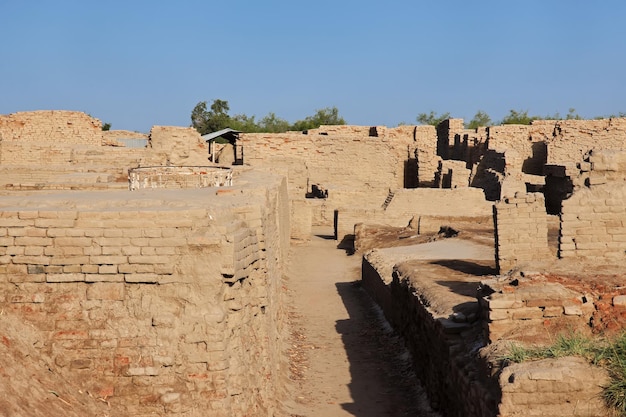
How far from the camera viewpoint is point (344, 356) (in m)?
10.8

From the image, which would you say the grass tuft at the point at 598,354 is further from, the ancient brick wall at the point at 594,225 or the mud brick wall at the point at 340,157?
the mud brick wall at the point at 340,157

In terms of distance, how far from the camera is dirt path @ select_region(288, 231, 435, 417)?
874 cm

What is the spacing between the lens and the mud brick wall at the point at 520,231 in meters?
10.8

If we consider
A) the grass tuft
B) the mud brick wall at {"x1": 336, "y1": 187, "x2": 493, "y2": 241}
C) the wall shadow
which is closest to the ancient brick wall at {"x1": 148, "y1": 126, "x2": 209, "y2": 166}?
the mud brick wall at {"x1": 336, "y1": 187, "x2": 493, "y2": 241}

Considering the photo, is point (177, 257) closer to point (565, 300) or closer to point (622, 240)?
point (565, 300)

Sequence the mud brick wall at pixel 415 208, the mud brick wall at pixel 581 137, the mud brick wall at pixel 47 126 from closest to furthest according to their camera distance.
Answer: the mud brick wall at pixel 415 208 < the mud brick wall at pixel 47 126 < the mud brick wall at pixel 581 137

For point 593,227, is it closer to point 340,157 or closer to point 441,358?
point 441,358

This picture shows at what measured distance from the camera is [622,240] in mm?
9805

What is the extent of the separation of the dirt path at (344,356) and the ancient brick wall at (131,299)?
7.98ft

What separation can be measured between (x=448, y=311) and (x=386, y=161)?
18854 millimetres

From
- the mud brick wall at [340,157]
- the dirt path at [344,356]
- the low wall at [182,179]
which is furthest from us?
the mud brick wall at [340,157]

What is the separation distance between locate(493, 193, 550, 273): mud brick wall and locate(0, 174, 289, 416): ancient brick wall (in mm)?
5555

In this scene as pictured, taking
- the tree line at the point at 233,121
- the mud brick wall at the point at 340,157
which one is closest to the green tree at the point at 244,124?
the tree line at the point at 233,121

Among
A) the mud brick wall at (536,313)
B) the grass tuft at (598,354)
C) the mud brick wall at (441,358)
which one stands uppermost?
the mud brick wall at (536,313)
